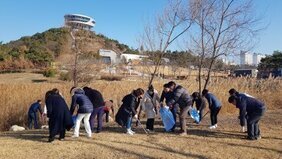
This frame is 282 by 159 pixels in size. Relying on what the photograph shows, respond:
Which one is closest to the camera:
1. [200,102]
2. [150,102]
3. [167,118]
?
[150,102]

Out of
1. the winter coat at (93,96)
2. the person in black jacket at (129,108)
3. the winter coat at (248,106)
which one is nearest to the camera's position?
the winter coat at (248,106)

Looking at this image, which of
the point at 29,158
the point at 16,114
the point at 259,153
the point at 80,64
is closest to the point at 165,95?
the point at 259,153

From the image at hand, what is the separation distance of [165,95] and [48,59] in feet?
130

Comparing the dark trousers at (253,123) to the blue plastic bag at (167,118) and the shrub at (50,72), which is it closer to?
the blue plastic bag at (167,118)

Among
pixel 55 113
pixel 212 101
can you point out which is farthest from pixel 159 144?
Result: pixel 212 101

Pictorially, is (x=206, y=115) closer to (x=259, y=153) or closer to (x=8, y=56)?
(x=259, y=153)

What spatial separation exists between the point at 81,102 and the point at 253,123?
448cm

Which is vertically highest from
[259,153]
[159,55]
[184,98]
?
[159,55]

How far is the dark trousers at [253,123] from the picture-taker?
10.4 metres

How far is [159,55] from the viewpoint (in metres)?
17.0

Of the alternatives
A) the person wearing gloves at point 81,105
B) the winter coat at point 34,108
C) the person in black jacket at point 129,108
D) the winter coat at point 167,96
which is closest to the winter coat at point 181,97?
the winter coat at point 167,96

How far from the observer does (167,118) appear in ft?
39.0

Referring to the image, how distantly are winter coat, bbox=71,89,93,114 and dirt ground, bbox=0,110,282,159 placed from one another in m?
0.77

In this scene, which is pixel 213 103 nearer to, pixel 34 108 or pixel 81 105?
pixel 81 105
